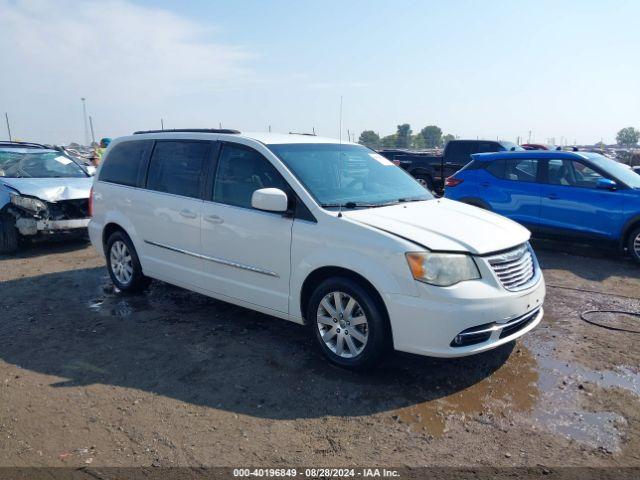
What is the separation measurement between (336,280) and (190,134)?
97.3 inches

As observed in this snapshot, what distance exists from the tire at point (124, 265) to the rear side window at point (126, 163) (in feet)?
2.16

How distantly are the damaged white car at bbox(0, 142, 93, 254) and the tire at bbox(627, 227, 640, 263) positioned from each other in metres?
8.50

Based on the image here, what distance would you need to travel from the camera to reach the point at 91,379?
13.2 ft

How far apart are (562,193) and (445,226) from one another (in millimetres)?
4936

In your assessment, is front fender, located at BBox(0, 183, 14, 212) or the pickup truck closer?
front fender, located at BBox(0, 183, 14, 212)

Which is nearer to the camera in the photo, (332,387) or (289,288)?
(332,387)

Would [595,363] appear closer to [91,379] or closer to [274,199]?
[274,199]

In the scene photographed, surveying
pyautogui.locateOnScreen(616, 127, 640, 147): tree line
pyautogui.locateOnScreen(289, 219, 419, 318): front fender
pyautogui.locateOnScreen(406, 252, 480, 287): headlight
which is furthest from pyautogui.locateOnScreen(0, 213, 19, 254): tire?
pyautogui.locateOnScreen(616, 127, 640, 147): tree line

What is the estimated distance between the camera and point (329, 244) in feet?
13.2

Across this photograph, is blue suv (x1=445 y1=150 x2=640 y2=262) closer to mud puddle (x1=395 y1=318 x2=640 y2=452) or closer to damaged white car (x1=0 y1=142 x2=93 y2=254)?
mud puddle (x1=395 y1=318 x2=640 y2=452)

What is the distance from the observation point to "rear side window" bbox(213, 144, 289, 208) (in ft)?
15.1

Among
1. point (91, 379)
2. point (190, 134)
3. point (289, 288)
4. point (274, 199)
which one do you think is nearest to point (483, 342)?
point (289, 288)

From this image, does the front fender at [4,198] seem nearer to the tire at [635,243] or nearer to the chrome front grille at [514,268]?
the chrome front grille at [514,268]

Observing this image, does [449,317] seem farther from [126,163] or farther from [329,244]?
[126,163]
